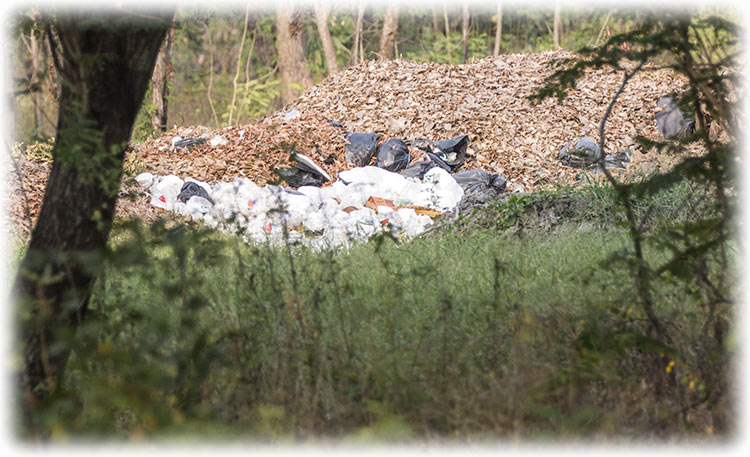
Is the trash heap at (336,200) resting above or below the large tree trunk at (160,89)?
below

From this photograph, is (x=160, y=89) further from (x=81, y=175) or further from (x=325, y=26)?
(x=81, y=175)

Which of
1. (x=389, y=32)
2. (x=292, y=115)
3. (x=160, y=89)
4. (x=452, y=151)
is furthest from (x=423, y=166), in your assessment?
(x=389, y=32)

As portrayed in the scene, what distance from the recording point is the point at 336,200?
24.5 ft

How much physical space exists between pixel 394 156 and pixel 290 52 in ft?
24.7

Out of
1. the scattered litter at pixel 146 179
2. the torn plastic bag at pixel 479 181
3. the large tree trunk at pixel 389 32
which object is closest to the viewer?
the scattered litter at pixel 146 179

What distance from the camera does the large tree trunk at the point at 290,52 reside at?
50.6ft

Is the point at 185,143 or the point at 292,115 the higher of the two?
the point at 292,115

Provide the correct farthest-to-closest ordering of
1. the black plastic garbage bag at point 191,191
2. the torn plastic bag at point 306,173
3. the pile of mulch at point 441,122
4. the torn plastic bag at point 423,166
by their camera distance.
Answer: the pile of mulch at point 441,122 → the torn plastic bag at point 423,166 → the torn plastic bag at point 306,173 → the black plastic garbage bag at point 191,191

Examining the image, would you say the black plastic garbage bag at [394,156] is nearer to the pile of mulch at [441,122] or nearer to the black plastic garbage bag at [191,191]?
the pile of mulch at [441,122]

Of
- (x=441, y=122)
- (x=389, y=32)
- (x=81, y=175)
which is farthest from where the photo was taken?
(x=389, y=32)

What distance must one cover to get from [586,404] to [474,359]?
0.50 metres

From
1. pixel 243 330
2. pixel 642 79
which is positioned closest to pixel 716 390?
pixel 243 330

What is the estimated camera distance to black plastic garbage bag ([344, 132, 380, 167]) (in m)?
9.34

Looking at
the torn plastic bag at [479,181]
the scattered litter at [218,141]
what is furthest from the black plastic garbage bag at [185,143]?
the torn plastic bag at [479,181]
